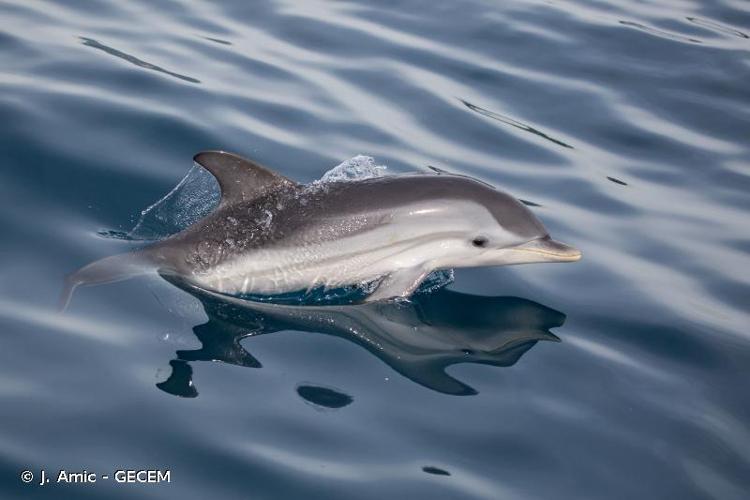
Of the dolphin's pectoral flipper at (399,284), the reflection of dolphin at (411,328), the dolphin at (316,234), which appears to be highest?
the dolphin at (316,234)

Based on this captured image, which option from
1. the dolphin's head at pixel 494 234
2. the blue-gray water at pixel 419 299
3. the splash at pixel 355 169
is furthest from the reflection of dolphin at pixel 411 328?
the splash at pixel 355 169

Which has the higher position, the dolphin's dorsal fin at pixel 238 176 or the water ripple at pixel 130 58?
the dolphin's dorsal fin at pixel 238 176

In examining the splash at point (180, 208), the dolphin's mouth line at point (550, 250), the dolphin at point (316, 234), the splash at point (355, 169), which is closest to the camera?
the dolphin at point (316, 234)

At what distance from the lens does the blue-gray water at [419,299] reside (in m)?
5.13

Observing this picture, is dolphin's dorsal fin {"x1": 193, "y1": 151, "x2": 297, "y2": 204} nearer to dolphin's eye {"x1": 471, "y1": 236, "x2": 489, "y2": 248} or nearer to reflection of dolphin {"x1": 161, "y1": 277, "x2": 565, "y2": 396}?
reflection of dolphin {"x1": 161, "y1": 277, "x2": 565, "y2": 396}

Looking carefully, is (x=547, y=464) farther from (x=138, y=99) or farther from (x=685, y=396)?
(x=138, y=99)

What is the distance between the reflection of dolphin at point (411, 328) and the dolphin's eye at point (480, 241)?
1.20 feet

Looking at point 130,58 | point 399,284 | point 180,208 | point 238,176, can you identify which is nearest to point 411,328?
point 399,284

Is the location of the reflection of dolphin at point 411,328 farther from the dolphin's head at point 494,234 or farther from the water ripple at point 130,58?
the water ripple at point 130,58

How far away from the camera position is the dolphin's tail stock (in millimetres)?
6258

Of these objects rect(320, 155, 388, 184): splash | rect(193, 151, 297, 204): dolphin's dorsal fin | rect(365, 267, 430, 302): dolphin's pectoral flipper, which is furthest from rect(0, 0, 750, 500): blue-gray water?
rect(193, 151, 297, 204): dolphin's dorsal fin

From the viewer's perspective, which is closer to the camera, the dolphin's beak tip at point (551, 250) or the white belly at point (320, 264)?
the white belly at point (320, 264)

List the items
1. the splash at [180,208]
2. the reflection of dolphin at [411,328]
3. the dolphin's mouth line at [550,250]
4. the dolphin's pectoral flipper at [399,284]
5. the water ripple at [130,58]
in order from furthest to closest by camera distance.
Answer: the water ripple at [130,58] → the splash at [180,208] → the dolphin's mouth line at [550,250] → the dolphin's pectoral flipper at [399,284] → the reflection of dolphin at [411,328]

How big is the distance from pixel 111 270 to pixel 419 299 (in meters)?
1.94
